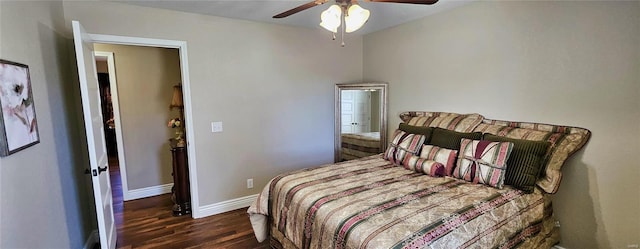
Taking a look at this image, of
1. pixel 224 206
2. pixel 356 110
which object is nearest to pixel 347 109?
pixel 356 110

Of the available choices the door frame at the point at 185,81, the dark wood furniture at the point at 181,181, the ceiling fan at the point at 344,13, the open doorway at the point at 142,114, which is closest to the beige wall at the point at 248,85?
the door frame at the point at 185,81

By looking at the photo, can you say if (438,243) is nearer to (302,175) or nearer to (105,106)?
(302,175)

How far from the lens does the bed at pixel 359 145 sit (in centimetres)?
374

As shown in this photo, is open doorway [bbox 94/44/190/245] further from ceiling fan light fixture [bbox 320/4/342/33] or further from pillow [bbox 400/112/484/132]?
pillow [bbox 400/112/484/132]

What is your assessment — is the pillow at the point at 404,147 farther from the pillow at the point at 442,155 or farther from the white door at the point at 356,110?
the white door at the point at 356,110

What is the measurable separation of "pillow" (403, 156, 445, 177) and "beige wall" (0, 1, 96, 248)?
2.53 metres

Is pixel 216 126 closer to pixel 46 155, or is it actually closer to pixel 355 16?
pixel 46 155

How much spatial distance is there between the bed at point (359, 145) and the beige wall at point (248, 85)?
201 millimetres

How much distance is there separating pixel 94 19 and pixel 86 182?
146 cm

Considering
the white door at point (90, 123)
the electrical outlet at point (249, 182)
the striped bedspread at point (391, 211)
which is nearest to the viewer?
the striped bedspread at point (391, 211)

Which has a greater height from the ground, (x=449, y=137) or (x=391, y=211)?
(x=449, y=137)

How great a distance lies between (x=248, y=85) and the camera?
10.5ft

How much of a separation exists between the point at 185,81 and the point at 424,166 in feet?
8.02

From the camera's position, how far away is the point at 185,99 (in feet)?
9.46
